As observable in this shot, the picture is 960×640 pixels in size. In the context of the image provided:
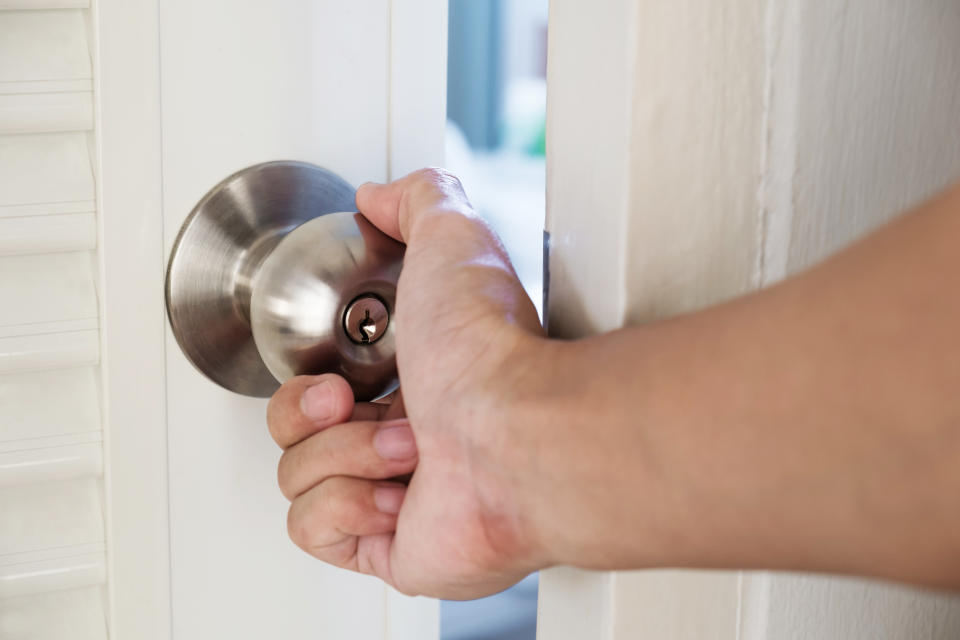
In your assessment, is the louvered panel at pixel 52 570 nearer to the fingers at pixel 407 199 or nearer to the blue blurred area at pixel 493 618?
the fingers at pixel 407 199

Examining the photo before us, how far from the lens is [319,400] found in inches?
14.1

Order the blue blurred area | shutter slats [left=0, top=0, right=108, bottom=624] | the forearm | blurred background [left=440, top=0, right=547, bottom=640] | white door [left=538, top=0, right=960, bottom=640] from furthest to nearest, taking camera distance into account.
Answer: blurred background [left=440, top=0, right=547, bottom=640]
the blue blurred area
shutter slats [left=0, top=0, right=108, bottom=624]
white door [left=538, top=0, right=960, bottom=640]
the forearm

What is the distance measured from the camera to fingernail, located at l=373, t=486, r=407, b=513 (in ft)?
1.18

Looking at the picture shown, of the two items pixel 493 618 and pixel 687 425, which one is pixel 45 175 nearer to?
pixel 687 425

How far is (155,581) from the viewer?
0.43 metres

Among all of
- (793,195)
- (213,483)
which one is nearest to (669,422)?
(793,195)

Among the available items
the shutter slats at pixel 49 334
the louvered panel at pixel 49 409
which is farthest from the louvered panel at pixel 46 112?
the louvered panel at pixel 49 409

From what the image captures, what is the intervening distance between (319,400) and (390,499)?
49 millimetres

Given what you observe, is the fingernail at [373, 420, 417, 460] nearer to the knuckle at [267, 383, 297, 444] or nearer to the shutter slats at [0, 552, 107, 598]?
A: the knuckle at [267, 383, 297, 444]

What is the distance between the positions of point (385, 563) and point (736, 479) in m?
0.19

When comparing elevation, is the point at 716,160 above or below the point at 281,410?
above

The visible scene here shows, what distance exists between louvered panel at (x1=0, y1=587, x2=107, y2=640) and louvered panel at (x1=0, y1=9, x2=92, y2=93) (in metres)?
0.24

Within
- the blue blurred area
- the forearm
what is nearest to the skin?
the forearm

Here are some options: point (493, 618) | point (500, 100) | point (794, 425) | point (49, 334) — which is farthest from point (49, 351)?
point (500, 100)
